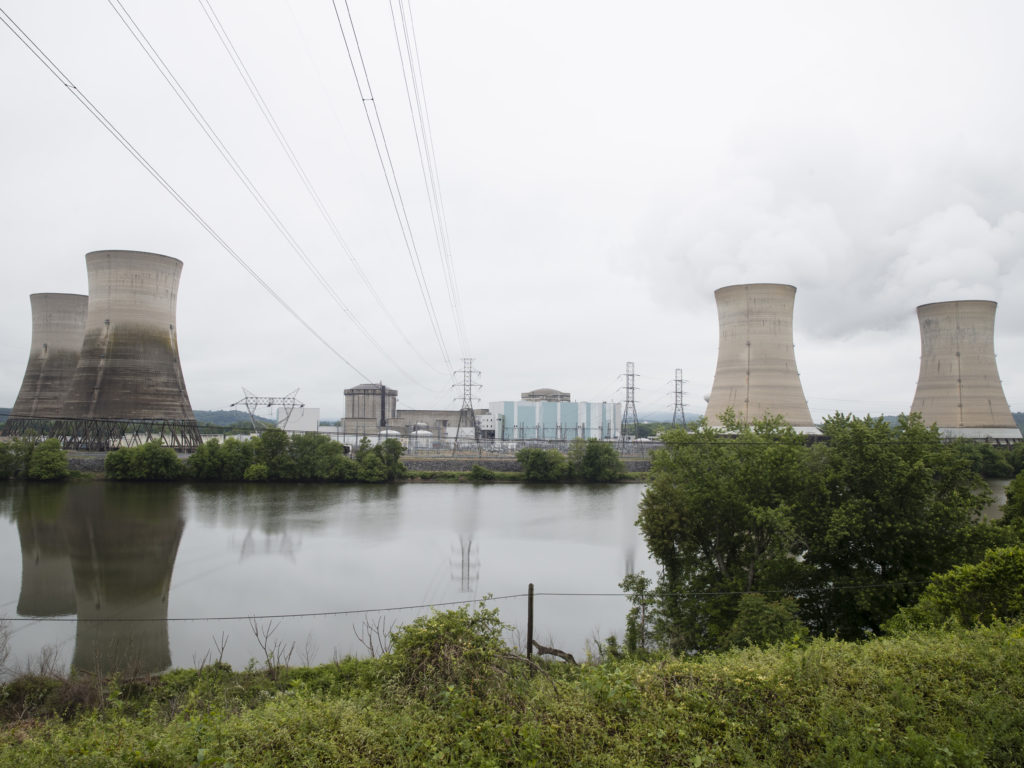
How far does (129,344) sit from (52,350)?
26.7ft

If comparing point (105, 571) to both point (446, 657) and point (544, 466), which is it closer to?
point (446, 657)

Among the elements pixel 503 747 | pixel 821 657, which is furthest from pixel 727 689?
pixel 503 747

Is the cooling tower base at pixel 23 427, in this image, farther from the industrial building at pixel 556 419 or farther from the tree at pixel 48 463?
the industrial building at pixel 556 419

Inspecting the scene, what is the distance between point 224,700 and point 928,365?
919 inches

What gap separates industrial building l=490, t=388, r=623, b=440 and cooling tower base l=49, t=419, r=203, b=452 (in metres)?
23.3

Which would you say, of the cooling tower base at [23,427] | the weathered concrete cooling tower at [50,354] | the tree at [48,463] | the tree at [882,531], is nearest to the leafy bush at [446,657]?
the tree at [882,531]

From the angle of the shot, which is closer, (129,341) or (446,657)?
(446,657)

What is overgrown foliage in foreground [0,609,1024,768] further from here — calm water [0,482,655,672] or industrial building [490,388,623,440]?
industrial building [490,388,623,440]

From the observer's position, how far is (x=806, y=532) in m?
6.29

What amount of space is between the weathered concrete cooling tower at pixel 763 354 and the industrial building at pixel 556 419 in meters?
24.1

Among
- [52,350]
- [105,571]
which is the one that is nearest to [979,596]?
[105,571]

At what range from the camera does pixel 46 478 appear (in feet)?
60.1

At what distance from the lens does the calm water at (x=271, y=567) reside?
6262 millimetres

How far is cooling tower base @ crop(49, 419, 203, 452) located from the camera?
20328mm
